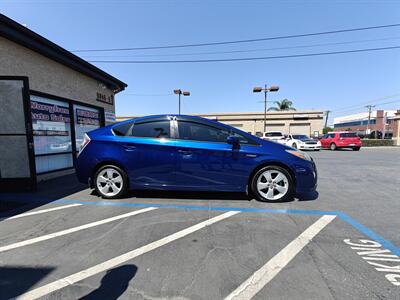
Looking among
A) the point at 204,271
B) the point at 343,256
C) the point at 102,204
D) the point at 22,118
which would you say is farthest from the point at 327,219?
the point at 22,118

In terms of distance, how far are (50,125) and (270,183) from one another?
21.9 ft

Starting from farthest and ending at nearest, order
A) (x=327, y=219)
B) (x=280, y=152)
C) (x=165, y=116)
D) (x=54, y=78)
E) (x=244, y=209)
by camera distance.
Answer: (x=54, y=78)
(x=165, y=116)
(x=280, y=152)
(x=244, y=209)
(x=327, y=219)

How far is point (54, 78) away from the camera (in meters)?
6.22

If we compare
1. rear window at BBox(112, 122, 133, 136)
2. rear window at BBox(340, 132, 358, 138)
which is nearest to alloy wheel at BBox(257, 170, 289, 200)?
rear window at BBox(112, 122, 133, 136)

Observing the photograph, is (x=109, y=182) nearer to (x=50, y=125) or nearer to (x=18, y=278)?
(x=18, y=278)

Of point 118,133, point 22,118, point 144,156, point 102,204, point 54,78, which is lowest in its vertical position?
point 102,204

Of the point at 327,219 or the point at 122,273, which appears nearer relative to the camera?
the point at 122,273

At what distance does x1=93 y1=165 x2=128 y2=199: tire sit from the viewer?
4148 millimetres

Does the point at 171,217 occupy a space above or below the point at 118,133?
below

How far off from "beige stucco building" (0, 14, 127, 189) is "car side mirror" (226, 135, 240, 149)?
447 cm

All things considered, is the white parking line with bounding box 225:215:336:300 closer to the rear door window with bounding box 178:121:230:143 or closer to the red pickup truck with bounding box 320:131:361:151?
the rear door window with bounding box 178:121:230:143

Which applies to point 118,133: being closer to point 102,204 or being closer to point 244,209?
point 102,204

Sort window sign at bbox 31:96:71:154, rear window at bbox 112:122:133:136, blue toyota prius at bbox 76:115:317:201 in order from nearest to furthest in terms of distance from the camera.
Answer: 1. blue toyota prius at bbox 76:115:317:201
2. rear window at bbox 112:122:133:136
3. window sign at bbox 31:96:71:154

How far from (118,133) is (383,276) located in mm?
4424
